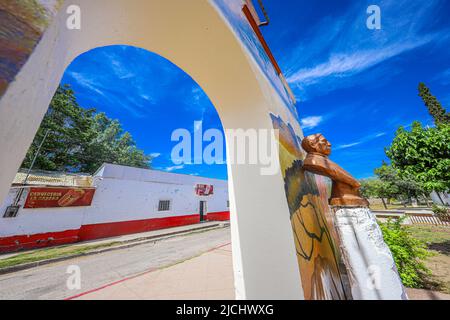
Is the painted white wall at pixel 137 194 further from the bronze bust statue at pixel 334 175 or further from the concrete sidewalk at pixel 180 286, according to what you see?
the bronze bust statue at pixel 334 175

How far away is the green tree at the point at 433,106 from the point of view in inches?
719

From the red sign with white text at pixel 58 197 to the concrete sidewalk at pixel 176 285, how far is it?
7059mm

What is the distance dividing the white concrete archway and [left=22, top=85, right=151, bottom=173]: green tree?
16194 mm

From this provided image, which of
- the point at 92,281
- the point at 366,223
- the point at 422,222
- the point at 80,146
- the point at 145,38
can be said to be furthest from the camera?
the point at 80,146

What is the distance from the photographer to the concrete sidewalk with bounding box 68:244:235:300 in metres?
3.25

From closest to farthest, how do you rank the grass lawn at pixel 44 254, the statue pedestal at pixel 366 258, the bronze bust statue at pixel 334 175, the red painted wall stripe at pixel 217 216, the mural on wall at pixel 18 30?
the mural on wall at pixel 18 30 → the statue pedestal at pixel 366 258 → the bronze bust statue at pixel 334 175 → the grass lawn at pixel 44 254 → the red painted wall stripe at pixel 217 216

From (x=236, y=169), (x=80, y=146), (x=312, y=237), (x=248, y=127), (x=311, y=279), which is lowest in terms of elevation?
(x=311, y=279)

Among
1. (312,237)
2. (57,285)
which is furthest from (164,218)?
(312,237)

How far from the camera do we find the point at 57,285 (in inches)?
174

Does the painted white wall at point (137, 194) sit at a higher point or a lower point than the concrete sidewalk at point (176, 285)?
higher

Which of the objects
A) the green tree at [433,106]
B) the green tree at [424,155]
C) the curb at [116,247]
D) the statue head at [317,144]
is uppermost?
the green tree at [433,106]

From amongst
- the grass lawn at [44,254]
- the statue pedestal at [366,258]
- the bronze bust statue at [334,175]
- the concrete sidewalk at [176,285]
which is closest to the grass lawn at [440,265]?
the statue pedestal at [366,258]

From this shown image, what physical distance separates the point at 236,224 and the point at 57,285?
19.2ft

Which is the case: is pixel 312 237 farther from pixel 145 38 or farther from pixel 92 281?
pixel 92 281
